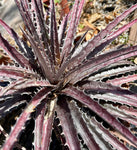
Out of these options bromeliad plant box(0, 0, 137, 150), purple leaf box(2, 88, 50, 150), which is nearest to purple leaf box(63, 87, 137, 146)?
bromeliad plant box(0, 0, 137, 150)

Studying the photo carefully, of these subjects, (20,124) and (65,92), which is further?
(65,92)

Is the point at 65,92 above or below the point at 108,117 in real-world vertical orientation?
above

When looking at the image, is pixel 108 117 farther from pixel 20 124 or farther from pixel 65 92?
pixel 20 124

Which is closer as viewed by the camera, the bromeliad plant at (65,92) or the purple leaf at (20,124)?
the purple leaf at (20,124)

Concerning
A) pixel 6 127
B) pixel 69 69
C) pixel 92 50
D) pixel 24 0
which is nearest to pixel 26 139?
pixel 6 127

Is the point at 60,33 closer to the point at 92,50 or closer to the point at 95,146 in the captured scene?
the point at 92,50

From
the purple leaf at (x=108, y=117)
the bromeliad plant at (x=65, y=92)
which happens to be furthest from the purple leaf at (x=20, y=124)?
the purple leaf at (x=108, y=117)

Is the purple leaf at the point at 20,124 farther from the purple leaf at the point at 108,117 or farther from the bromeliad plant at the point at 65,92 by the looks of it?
the purple leaf at the point at 108,117

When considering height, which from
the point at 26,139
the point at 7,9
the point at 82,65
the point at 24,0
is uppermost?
the point at 7,9

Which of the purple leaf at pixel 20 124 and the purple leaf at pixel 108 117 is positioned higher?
the purple leaf at pixel 20 124

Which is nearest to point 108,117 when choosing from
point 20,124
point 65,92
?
point 65,92

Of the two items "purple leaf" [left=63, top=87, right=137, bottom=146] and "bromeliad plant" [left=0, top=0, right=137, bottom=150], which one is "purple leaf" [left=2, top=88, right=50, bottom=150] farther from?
"purple leaf" [left=63, top=87, right=137, bottom=146]
